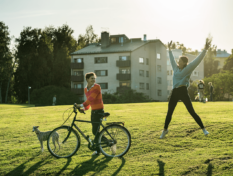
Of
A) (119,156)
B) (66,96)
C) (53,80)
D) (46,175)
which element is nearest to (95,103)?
(119,156)

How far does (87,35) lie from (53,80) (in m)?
18.5

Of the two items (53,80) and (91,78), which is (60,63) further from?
(91,78)

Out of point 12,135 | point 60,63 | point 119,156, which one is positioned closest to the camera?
point 119,156

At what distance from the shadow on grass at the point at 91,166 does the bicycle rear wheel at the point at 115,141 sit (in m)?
0.21

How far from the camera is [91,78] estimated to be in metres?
7.09

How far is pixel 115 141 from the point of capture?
684 centimetres

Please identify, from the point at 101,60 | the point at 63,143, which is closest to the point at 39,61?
the point at 101,60

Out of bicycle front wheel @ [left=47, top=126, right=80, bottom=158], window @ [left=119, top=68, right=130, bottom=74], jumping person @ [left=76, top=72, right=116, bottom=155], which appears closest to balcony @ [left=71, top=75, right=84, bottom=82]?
window @ [left=119, top=68, right=130, bottom=74]

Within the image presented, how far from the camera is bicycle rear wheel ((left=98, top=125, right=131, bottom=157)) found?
681cm

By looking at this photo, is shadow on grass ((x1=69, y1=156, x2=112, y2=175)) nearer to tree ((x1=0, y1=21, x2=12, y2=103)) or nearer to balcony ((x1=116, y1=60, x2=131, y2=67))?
balcony ((x1=116, y1=60, x2=131, y2=67))

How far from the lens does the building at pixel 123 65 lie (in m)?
60.6

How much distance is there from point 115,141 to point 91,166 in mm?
826

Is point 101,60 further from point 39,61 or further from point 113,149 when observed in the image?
point 113,149

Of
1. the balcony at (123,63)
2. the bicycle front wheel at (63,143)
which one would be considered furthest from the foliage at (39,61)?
the bicycle front wheel at (63,143)
